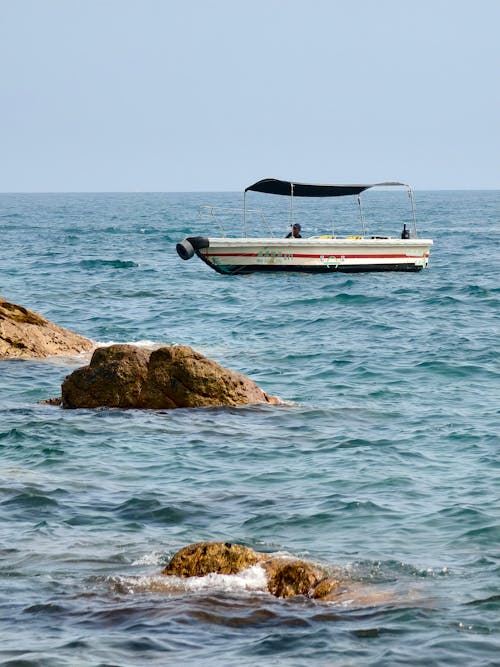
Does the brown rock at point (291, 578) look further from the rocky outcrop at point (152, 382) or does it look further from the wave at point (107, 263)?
the wave at point (107, 263)

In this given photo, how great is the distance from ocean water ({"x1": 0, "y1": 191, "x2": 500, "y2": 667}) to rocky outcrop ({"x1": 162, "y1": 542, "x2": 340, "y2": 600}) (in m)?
0.13

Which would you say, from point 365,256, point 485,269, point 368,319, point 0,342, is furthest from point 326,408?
point 485,269

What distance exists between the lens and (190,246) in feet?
120

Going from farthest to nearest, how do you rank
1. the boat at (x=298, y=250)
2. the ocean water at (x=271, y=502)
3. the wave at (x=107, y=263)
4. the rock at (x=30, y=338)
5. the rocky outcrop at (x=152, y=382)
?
1. the wave at (x=107, y=263)
2. the boat at (x=298, y=250)
3. the rock at (x=30, y=338)
4. the rocky outcrop at (x=152, y=382)
5. the ocean water at (x=271, y=502)

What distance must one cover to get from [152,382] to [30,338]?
545 cm

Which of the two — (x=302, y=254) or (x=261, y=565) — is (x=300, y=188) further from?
(x=261, y=565)

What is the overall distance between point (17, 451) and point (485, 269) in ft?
105

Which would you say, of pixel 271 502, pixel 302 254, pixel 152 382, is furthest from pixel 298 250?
pixel 271 502

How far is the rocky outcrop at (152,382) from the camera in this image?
16.4 metres

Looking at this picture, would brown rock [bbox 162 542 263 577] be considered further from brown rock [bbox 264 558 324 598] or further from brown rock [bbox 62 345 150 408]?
brown rock [bbox 62 345 150 408]

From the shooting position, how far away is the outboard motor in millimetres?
36406

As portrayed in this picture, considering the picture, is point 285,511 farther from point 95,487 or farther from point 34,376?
point 34,376

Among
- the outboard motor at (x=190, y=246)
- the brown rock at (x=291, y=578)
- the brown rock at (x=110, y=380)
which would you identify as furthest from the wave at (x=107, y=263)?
the brown rock at (x=291, y=578)

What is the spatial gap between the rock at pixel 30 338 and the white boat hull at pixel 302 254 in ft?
50.6
